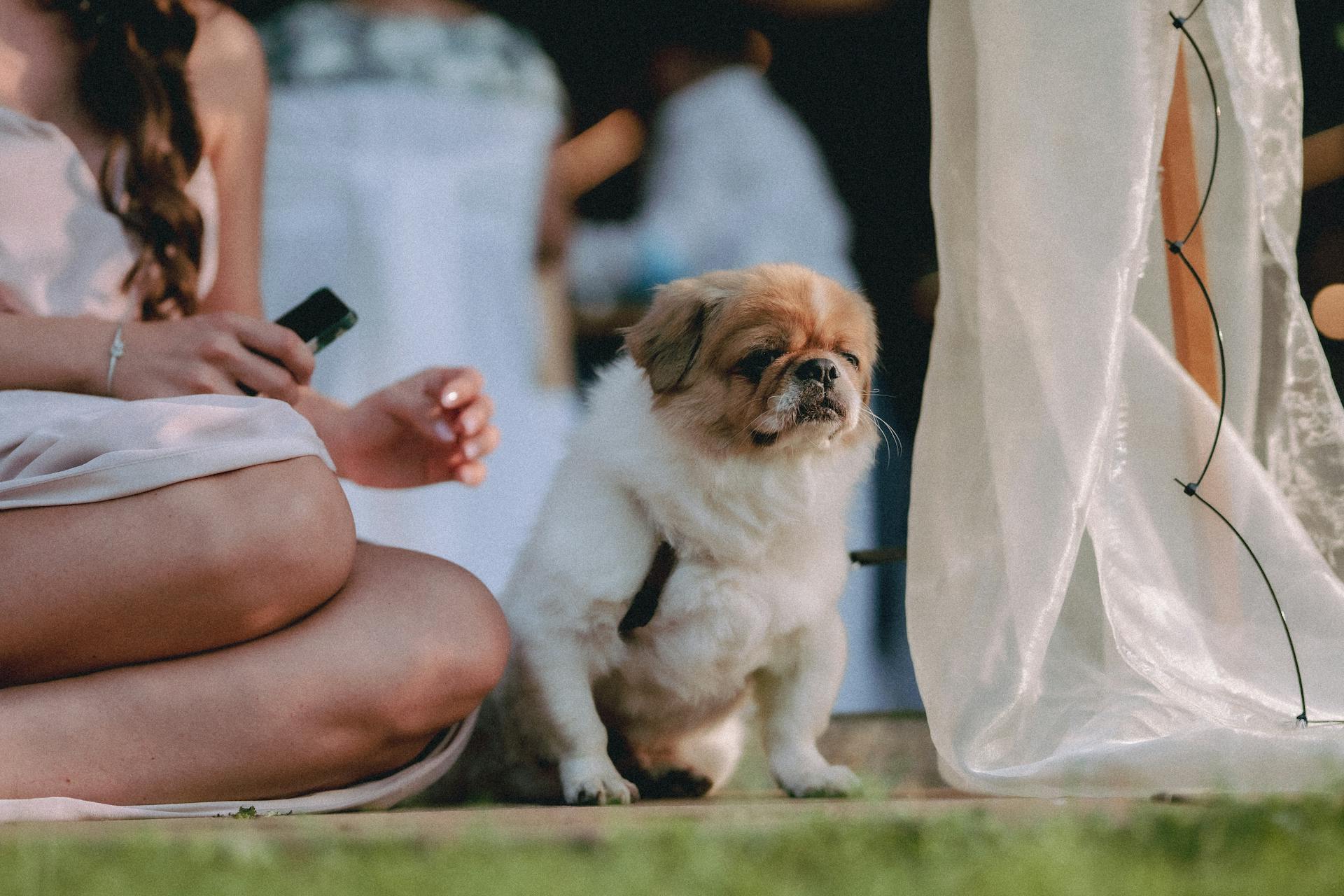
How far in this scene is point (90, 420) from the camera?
135 cm

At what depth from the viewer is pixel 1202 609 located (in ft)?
5.03

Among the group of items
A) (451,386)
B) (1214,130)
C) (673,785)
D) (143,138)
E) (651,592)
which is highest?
(1214,130)

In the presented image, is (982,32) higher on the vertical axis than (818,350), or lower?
higher

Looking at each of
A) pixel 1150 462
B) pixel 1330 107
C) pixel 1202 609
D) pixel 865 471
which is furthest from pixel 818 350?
pixel 1330 107

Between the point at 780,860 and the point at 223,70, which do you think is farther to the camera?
the point at 223,70

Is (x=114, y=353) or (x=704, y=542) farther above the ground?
(x=114, y=353)

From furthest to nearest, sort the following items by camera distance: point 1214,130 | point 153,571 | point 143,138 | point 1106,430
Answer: point 143,138, point 1214,130, point 1106,430, point 153,571

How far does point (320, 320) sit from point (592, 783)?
0.79 m

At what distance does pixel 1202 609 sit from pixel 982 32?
81 centimetres

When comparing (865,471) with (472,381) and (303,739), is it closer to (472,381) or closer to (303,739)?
(472,381)

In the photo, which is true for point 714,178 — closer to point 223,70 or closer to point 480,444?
point 223,70

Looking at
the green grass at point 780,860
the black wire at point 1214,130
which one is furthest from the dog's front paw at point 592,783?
the black wire at point 1214,130

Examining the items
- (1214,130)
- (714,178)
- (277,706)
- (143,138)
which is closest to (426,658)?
(277,706)

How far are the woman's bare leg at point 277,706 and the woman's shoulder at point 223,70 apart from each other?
84 centimetres
